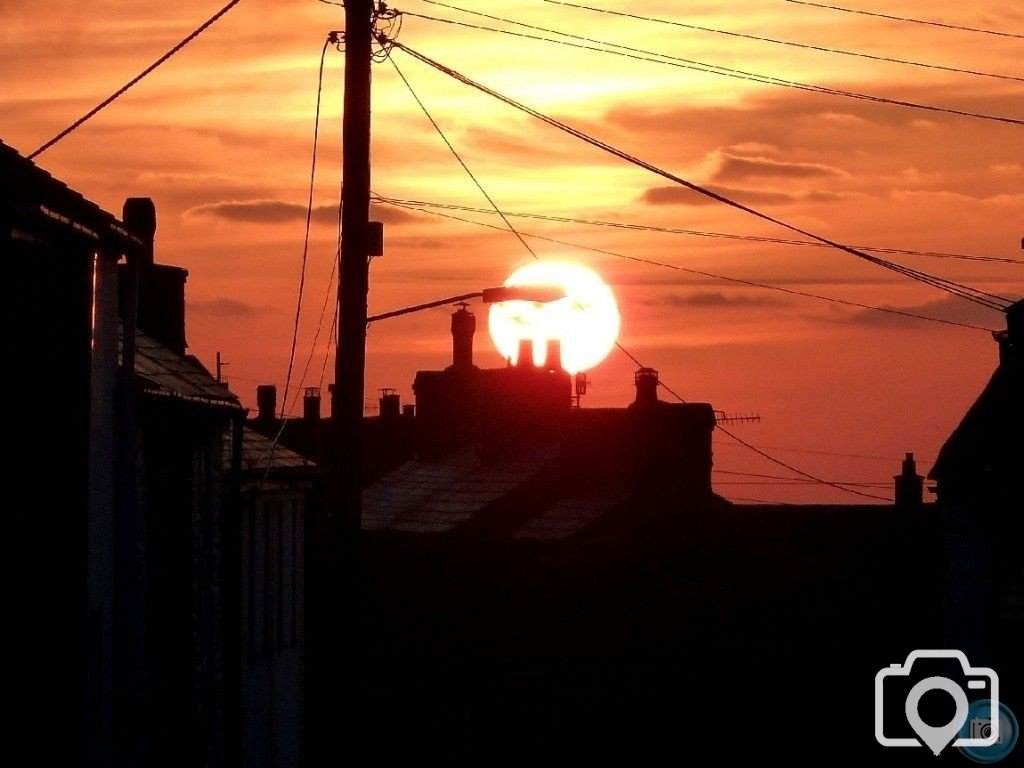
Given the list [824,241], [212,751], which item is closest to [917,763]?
[824,241]

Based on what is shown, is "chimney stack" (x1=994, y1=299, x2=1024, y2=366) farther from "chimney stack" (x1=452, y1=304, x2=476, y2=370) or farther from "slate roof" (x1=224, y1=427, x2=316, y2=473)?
"chimney stack" (x1=452, y1=304, x2=476, y2=370)

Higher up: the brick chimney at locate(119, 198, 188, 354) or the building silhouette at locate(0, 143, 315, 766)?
the brick chimney at locate(119, 198, 188, 354)

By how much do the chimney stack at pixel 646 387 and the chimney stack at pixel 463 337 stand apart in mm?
5657

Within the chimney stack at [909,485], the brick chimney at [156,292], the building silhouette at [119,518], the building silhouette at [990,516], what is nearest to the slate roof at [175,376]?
the building silhouette at [119,518]

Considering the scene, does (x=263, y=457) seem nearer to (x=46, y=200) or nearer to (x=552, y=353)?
(x=46, y=200)

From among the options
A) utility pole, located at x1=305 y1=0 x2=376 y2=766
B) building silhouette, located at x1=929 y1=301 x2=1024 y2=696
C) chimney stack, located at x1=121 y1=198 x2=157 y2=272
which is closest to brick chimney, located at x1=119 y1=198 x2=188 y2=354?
chimney stack, located at x1=121 y1=198 x2=157 y2=272

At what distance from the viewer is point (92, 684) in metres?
13.7

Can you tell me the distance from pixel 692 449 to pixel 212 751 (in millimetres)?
→ 22373

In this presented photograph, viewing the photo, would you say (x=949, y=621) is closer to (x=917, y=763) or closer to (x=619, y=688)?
(x=917, y=763)

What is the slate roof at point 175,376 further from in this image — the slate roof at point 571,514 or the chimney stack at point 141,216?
the slate roof at point 571,514

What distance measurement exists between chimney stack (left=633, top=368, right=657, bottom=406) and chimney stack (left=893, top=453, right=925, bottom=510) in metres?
8.54

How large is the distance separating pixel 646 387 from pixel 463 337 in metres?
6.07

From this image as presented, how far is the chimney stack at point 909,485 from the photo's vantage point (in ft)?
148

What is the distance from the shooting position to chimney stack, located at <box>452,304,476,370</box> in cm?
4444
